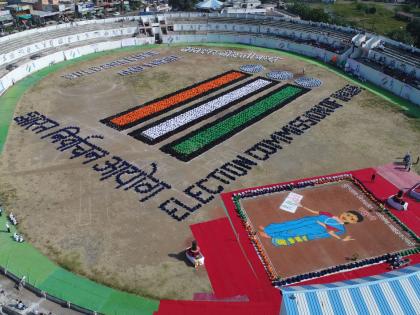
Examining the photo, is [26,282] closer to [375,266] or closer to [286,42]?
[375,266]

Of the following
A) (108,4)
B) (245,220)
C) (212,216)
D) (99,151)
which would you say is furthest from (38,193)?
(108,4)

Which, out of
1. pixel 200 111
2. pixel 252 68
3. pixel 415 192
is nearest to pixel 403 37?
pixel 252 68

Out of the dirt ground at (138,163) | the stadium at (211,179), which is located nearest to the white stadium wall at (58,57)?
the stadium at (211,179)

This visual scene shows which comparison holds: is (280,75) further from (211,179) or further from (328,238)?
(328,238)

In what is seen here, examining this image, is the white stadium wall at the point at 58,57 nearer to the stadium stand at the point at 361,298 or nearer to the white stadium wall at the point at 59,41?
the white stadium wall at the point at 59,41

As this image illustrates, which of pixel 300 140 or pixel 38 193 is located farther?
pixel 300 140

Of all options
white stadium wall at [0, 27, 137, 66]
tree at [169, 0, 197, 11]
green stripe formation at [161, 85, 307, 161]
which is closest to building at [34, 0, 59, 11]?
tree at [169, 0, 197, 11]
